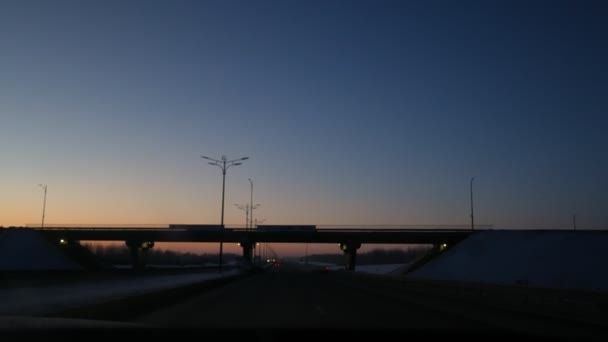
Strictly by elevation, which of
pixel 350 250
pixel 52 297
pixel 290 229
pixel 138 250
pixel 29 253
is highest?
pixel 290 229

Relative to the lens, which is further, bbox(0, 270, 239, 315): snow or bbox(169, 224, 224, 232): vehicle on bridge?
bbox(169, 224, 224, 232): vehicle on bridge

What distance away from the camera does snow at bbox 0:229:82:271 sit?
69438 millimetres

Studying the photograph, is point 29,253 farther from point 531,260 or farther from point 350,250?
point 531,260

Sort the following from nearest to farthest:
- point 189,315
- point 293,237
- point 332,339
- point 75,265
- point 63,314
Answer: point 332,339 → point 63,314 → point 189,315 → point 75,265 → point 293,237

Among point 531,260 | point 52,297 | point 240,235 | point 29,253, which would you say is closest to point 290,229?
point 240,235

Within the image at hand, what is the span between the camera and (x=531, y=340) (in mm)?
7879

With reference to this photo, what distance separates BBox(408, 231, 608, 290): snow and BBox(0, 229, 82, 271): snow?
44.2 meters

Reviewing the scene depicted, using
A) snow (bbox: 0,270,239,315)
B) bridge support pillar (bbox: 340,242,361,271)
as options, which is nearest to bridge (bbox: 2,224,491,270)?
bridge support pillar (bbox: 340,242,361,271)

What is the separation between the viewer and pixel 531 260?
54.8 metres

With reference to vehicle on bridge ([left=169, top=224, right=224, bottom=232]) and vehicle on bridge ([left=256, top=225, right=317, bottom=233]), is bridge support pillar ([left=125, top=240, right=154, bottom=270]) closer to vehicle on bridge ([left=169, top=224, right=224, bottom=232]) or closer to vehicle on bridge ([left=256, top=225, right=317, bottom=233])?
vehicle on bridge ([left=169, top=224, right=224, bottom=232])

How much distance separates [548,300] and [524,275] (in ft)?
98.1

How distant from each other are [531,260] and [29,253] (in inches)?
2273

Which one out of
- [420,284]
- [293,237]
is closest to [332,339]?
[420,284]

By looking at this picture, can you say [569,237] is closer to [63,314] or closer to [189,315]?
[189,315]
